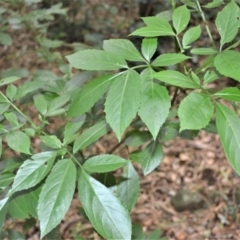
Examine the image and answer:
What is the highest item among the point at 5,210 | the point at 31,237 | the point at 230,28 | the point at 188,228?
the point at 230,28

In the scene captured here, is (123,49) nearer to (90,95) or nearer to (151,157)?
(90,95)

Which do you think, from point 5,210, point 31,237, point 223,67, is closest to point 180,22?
point 223,67

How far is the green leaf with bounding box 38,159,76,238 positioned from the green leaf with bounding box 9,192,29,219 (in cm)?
16

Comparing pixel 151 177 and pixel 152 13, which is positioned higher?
pixel 152 13

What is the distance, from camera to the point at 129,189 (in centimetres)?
130

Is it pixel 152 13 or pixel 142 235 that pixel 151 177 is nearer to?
pixel 142 235

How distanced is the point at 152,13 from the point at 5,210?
2829mm

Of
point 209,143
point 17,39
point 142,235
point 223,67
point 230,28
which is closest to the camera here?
point 223,67

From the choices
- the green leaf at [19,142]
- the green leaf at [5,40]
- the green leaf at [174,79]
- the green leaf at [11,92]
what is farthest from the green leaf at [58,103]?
the green leaf at [5,40]

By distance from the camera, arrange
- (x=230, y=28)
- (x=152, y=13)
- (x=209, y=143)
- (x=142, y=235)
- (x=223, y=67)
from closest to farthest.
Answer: (x=223, y=67) → (x=230, y=28) → (x=142, y=235) → (x=209, y=143) → (x=152, y=13)

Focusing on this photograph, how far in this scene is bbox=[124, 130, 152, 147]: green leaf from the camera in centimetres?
129

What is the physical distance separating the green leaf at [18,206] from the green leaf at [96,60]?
398 mm

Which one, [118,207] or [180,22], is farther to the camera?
[180,22]

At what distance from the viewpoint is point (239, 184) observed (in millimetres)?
2635
